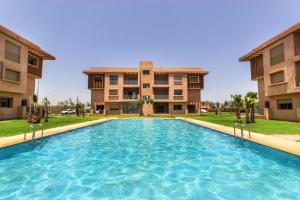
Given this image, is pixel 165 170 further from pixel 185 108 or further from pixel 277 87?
pixel 185 108

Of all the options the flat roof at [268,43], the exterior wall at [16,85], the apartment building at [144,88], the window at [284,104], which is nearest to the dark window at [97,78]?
the apartment building at [144,88]

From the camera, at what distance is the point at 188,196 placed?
15.8ft

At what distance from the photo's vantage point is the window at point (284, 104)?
2211 centimetres

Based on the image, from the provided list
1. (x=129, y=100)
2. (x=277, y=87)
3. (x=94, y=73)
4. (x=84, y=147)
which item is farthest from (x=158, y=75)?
(x=84, y=147)

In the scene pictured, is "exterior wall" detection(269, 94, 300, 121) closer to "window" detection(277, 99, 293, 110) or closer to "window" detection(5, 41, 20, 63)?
"window" detection(277, 99, 293, 110)

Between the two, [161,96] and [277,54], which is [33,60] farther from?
[277,54]

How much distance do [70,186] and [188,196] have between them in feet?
10.8

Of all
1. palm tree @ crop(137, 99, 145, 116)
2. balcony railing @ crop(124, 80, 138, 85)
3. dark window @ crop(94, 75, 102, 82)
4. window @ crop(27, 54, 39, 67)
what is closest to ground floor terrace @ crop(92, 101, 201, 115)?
palm tree @ crop(137, 99, 145, 116)

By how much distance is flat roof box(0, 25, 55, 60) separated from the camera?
66.4ft

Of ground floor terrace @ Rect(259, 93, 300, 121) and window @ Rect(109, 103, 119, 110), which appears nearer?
ground floor terrace @ Rect(259, 93, 300, 121)

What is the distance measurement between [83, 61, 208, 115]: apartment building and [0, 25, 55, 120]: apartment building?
15.6 m

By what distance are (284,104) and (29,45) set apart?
109 feet

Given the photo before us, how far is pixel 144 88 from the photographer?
138ft

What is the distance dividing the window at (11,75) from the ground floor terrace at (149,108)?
63.6 feet
